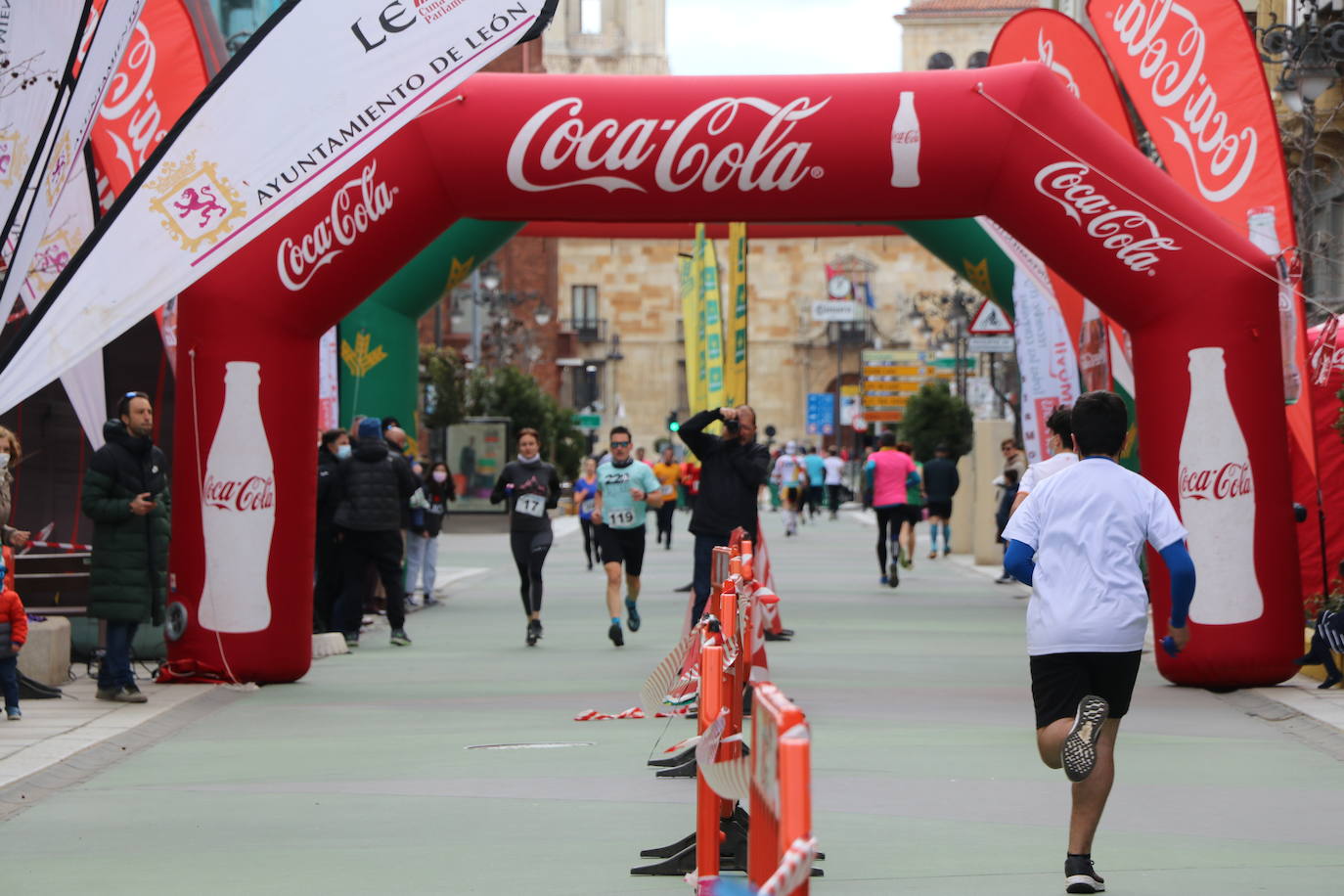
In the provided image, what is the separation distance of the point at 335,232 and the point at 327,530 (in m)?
4.90

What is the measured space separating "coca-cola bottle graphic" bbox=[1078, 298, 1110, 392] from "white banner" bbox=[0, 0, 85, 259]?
413 inches

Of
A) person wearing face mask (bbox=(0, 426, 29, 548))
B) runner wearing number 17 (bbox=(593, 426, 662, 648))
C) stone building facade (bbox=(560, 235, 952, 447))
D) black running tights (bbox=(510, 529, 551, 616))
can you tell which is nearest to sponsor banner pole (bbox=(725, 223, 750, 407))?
runner wearing number 17 (bbox=(593, 426, 662, 648))

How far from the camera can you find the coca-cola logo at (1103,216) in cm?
1309

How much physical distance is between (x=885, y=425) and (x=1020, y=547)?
54.9 m

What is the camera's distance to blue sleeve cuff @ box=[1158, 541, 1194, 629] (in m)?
6.87

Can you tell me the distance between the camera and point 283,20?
36.9 ft

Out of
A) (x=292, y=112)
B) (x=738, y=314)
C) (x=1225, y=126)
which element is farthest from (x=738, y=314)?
(x=292, y=112)

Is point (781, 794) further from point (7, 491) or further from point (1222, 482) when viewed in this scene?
point (1222, 482)

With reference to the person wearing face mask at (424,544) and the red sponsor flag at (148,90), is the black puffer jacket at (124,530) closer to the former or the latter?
the red sponsor flag at (148,90)

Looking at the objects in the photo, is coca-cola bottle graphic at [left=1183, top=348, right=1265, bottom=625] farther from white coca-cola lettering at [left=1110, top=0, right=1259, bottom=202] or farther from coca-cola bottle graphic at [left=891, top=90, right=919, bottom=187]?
coca-cola bottle graphic at [left=891, top=90, right=919, bottom=187]

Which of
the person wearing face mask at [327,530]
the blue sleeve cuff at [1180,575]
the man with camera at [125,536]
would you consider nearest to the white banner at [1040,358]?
the person wearing face mask at [327,530]

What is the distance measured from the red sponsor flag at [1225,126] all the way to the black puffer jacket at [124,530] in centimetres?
725

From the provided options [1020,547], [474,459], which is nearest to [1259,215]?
[1020,547]

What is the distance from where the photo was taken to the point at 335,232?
42.9 ft
